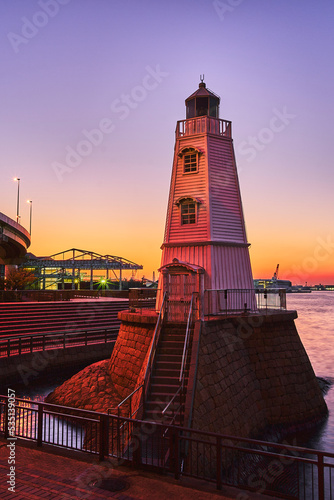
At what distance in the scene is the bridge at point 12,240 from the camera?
34116 mm

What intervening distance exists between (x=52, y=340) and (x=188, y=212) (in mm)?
11429

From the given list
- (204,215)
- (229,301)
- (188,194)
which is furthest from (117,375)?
(188,194)

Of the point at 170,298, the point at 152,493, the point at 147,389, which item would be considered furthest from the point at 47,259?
the point at 152,493

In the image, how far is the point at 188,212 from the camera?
795 inches

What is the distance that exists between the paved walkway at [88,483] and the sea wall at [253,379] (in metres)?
4.74

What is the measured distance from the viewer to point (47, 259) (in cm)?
8606

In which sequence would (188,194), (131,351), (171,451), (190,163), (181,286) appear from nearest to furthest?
1. (171,451)
2. (131,351)
3. (181,286)
4. (188,194)
5. (190,163)

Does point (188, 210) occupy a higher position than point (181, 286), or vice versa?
point (188, 210)

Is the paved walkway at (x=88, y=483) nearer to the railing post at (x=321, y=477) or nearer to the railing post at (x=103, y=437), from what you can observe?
the railing post at (x=103, y=437)

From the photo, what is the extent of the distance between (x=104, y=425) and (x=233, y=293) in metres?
12.0

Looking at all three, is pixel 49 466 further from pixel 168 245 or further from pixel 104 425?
pixel 168 245

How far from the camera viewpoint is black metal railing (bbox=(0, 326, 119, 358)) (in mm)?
20277

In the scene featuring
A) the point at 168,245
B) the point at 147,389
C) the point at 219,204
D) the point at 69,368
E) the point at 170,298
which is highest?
the point at 219,204

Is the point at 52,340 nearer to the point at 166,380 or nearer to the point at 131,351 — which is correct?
the point at 131,351
